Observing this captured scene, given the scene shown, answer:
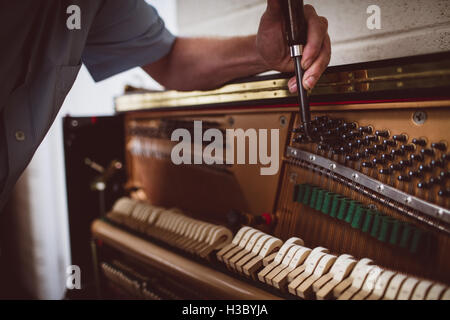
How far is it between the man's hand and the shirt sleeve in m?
0.59

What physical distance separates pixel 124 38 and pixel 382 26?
115cm

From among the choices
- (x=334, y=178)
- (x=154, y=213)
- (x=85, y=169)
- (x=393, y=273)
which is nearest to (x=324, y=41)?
(x=334, y=178)

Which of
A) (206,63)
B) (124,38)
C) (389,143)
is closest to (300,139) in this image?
(389,143)

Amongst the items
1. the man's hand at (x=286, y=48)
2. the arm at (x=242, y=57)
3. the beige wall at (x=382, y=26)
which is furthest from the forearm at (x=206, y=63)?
the beige wall at (x=382, y=26)

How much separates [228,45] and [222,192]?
25.9 inches

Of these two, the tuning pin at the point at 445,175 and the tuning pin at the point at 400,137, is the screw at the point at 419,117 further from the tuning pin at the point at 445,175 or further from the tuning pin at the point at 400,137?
the tuning pin at the point at 445,175

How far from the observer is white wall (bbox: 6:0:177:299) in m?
3.03

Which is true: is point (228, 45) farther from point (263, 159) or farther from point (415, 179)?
point (415, 179)

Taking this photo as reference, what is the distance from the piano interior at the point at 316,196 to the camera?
100 centimetres

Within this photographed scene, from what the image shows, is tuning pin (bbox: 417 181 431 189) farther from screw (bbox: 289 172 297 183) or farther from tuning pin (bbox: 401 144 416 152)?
screw (bbox: 289 172 297 183)

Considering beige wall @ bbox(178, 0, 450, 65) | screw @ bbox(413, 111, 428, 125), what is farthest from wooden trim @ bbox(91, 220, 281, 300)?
→ beige wall @ bbox(178, 0, 450, 65)

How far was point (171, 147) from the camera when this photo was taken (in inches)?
78.1
